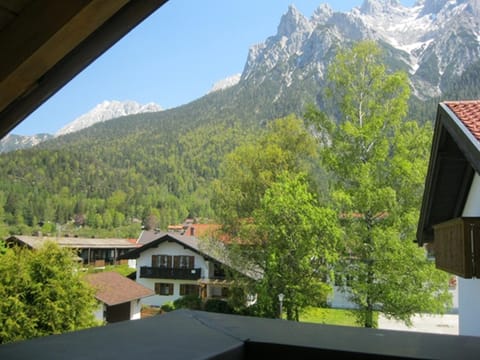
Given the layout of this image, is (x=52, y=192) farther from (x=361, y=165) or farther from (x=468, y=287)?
(x=468, y=287)

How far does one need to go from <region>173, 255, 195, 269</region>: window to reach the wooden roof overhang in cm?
1633

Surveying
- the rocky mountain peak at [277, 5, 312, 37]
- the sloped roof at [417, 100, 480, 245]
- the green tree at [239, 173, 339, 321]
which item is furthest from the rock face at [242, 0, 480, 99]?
the sloped roof at [417, 100, 480, 245]

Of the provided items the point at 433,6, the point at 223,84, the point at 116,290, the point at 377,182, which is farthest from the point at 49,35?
the point at 223,84

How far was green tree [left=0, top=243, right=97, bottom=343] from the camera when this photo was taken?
8258 mm

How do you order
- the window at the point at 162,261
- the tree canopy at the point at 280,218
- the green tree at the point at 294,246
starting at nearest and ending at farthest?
the green tree at the point at 294,246, the tree canopy at the point at 280,218, the window at the point at 162,261

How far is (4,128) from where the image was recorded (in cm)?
77

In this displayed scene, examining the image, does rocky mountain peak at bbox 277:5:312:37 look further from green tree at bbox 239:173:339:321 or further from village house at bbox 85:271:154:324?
green tree at bbox 239:173:339:321

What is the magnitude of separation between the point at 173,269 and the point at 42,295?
8.42 metres

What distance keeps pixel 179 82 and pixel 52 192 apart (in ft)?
45.2

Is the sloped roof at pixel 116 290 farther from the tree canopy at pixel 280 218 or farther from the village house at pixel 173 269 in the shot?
the tree canopy at pixel 280 218

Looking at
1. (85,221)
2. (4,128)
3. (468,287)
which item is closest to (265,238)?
(468,287)

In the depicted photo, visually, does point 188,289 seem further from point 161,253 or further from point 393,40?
point 393,40

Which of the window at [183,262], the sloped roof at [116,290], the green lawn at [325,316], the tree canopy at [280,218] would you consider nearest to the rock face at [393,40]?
the tree canopy at [280,218]

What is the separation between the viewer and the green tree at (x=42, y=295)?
27.1 ft
